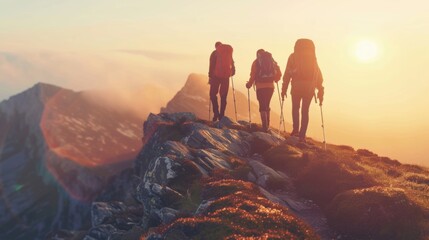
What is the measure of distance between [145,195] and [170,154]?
3624mm

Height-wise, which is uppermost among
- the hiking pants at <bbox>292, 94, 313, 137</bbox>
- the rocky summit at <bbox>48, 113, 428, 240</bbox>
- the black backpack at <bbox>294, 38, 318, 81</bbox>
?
the black backpack at <bbox>294, 38, 318, 81</bbox>

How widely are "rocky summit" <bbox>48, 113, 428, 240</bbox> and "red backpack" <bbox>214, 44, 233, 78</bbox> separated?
4.20 metres

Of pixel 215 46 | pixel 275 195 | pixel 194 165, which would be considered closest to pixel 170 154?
pixel 194 165

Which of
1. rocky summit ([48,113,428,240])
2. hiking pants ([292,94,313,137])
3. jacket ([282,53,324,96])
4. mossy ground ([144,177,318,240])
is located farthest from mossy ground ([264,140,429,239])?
jacket ([282,53,324,96])

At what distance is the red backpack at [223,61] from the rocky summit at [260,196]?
165 inches

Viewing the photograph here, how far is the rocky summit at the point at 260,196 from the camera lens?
15.1 meters

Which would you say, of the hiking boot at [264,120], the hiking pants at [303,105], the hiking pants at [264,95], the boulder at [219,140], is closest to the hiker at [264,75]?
the hiking pants at [264,95]

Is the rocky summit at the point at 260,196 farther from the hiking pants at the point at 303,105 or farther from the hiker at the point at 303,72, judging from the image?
the hiker at the point at 303,72

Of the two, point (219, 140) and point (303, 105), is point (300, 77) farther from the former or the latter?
point (219, 140)

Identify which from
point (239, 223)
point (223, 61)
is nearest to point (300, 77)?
point (223, 61)

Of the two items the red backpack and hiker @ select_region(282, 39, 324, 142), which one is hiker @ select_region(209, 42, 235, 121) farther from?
hiker @ select_region(282, 39, 324, 142)

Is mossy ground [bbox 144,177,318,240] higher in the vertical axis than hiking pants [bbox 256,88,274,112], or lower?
lower

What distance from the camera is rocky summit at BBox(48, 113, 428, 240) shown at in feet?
49.6

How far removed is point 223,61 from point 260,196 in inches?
624
